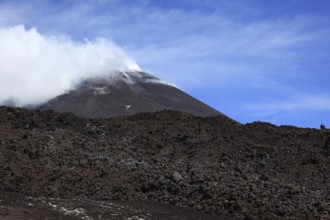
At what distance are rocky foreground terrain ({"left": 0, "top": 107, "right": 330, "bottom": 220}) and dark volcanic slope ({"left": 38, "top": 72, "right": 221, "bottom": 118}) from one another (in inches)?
1542

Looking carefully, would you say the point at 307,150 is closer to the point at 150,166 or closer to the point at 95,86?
the point at 150,166

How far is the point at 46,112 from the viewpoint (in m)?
19.5

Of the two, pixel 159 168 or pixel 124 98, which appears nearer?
pixel 159 168

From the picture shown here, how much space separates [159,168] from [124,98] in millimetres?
50857

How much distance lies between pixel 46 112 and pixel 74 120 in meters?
1.38

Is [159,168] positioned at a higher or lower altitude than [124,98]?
lower

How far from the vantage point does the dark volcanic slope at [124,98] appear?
198 feet

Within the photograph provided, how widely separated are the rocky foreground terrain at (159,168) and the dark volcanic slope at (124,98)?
39.2 m

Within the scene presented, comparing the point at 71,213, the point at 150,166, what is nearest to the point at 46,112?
the point at 150,166

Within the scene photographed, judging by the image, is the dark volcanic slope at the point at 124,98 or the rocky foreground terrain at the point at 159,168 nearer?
the rocky foreground terrain at the point at 159,168

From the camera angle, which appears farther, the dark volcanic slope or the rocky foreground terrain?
the dark volcanic slope

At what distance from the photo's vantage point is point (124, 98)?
64625 millimetres

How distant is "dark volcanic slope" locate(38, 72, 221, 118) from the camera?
60469 mm

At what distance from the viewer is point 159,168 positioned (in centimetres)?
1409
